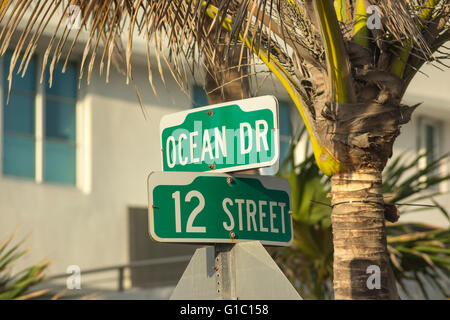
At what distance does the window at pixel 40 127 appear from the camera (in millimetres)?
17609

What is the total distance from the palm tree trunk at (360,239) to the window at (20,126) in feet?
42.0

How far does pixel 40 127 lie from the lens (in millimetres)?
17938

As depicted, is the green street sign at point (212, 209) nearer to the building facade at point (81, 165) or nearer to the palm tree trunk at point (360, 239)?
the palm tree trunk at point (360, 239)

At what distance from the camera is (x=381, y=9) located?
5.78 metres

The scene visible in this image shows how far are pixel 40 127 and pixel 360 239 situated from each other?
13193mm

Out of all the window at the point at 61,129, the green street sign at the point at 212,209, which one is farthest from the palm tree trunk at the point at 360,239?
the window at the point at 61,129

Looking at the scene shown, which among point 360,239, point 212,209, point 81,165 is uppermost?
point 81,165

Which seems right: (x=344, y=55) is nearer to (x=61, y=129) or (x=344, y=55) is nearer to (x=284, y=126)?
(x=61, y=129)

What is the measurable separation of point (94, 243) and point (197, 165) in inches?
551

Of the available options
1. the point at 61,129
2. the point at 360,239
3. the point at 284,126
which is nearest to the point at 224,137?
the point at 360,239

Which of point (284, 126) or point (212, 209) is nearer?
point (212, 209)

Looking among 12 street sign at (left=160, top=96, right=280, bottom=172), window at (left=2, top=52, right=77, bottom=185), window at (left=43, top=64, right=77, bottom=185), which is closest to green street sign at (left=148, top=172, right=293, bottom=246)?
12 street sign at (left=160, top=96, right=280, bottom=172)
